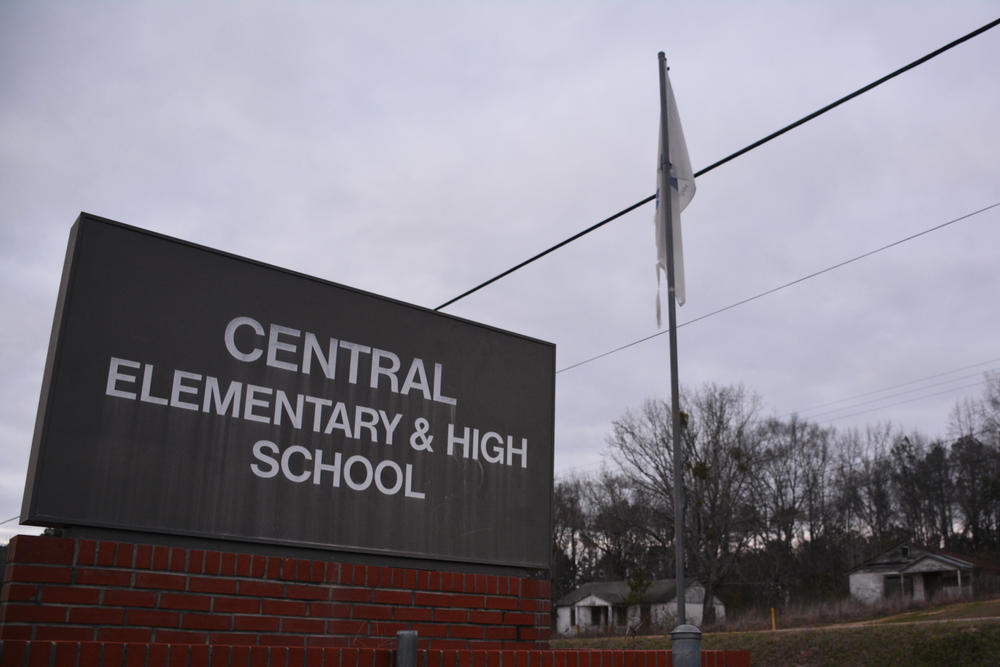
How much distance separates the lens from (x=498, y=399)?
5777mm

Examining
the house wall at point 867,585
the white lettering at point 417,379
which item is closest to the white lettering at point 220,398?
the white lettering at point 417,379

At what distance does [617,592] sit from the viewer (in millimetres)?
54625

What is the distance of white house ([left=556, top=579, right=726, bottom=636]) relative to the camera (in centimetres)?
4869

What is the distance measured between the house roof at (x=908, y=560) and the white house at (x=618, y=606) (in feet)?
27.6

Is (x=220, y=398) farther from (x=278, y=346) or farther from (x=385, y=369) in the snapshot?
(x=385, y=369)

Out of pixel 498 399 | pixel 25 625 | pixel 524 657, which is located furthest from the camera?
pixel 498 399

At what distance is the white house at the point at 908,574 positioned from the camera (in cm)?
4381

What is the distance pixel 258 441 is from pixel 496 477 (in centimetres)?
155

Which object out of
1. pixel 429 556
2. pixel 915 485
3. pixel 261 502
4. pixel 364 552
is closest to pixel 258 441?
pixel 261 502

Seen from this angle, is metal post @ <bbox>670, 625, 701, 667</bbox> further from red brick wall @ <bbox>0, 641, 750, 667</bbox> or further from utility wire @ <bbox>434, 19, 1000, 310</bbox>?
utility wire @ <bbox>434, 19, 1000, 310</bbox>

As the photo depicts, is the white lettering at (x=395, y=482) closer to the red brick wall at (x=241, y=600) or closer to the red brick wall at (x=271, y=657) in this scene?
the red brick wall at (x=241, y=600)

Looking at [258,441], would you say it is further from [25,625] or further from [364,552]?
[25,625]

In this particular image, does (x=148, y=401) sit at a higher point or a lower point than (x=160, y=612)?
higher

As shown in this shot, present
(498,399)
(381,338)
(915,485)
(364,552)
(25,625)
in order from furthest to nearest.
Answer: (915,485), (498,399), (381,338), (364,552), (25,625)
